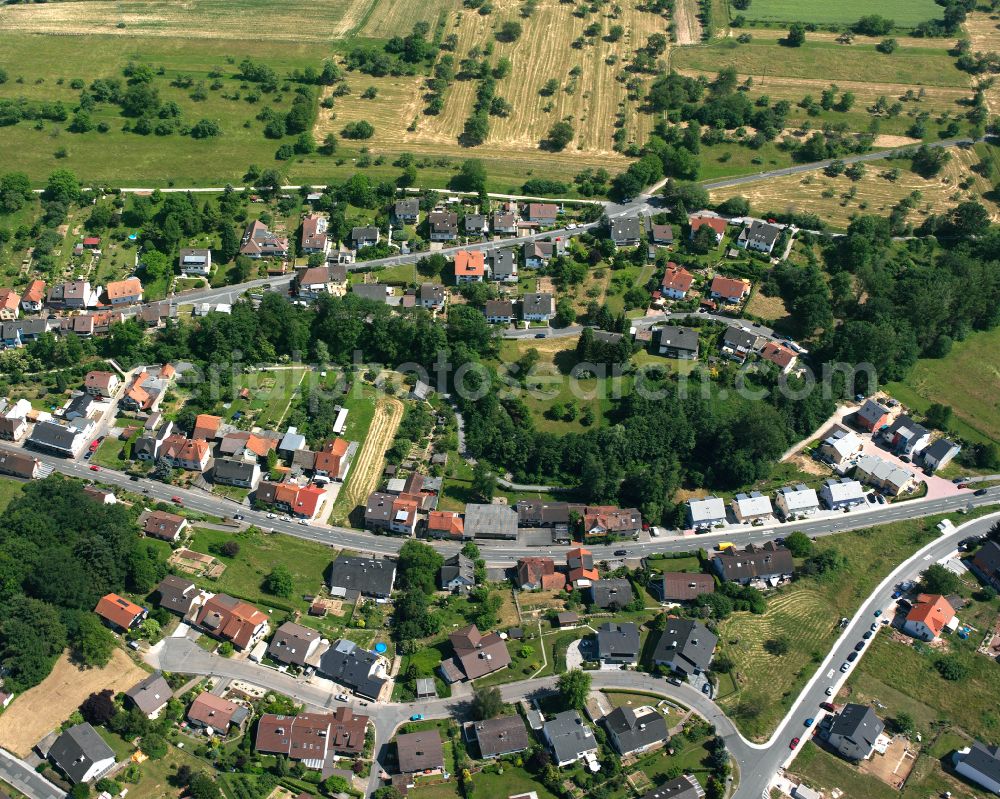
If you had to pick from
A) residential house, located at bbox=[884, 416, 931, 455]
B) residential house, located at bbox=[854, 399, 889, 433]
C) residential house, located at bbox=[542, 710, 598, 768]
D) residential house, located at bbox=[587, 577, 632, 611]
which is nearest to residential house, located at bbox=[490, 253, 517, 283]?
residential house, located at bbox=[854, 399, 889, 433]

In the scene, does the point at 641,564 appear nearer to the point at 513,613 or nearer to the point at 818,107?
the point at 513,613

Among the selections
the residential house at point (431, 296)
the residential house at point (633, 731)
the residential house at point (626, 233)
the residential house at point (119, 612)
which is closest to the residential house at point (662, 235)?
the residential house at point (626, 233)

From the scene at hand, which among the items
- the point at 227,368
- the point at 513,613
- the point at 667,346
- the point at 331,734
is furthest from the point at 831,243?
the point at 331,734

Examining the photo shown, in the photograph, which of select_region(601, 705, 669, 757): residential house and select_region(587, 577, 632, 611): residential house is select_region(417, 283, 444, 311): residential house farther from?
select_region(601, 705, 669, 757): residential house

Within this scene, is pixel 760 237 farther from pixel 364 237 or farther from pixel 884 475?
pixel 364 237

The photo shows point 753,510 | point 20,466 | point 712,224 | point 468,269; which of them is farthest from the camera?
point 712,224

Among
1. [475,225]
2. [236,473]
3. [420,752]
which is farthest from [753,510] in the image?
[236,473]
